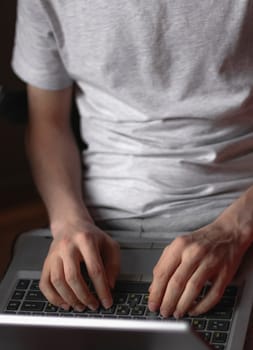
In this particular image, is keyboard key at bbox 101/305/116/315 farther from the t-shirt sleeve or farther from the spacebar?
the t-shirt sleeve

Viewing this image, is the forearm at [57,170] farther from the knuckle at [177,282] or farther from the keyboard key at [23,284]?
the knuckle at [177,282]

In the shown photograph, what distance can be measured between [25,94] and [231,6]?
0.40 meters

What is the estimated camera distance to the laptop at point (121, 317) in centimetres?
→ 76

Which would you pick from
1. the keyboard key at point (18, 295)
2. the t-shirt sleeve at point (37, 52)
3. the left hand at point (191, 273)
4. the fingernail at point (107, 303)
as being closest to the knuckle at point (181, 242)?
the left hand at point (191, 273)

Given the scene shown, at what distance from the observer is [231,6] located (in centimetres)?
112

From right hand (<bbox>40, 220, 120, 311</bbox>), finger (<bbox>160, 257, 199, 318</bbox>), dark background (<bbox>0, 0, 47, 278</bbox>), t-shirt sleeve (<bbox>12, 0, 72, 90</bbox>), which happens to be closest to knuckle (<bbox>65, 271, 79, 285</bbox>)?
right hand (<bbox>40, 220, 120, 311</bbox>)

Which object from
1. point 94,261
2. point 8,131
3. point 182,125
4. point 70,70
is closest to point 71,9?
point 70,70

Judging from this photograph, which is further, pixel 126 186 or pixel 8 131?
pixel 8 131

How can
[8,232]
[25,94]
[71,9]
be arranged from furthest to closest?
[8,232] < [25,94] < [71,9]

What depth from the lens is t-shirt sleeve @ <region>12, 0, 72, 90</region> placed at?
1244 millimetres

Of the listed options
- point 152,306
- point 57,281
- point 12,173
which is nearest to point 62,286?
point 57,281

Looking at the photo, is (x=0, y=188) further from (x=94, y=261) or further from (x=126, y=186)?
(x=94, y=261)

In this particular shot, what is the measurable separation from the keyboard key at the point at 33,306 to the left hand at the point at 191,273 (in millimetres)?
146

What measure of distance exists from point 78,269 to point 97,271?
3 centimetres
